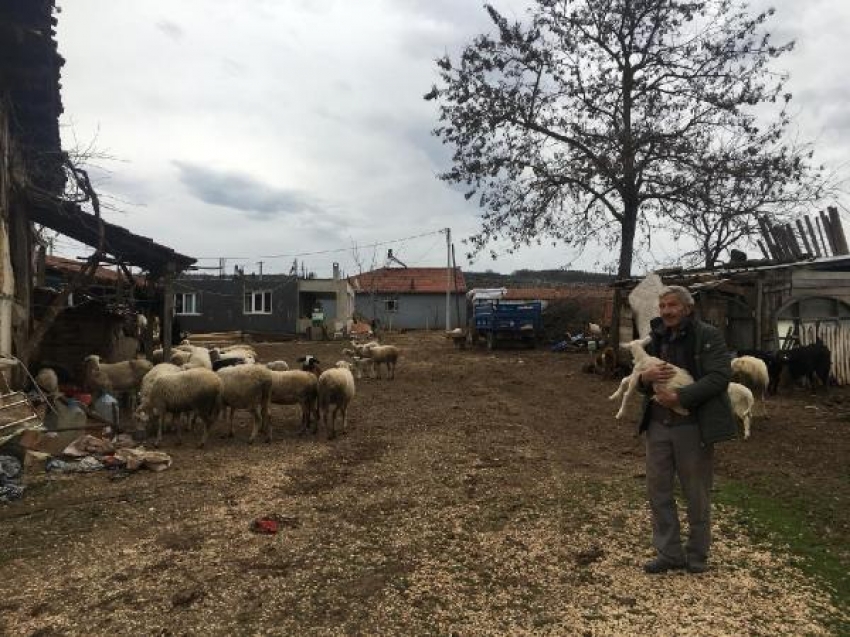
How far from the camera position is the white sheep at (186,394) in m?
8.53

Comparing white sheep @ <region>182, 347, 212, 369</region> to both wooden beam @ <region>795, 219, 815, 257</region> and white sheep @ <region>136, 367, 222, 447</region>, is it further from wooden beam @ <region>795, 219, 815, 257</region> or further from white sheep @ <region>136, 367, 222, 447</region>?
wooden beam @ <region>795, 219, 815, 257</region>

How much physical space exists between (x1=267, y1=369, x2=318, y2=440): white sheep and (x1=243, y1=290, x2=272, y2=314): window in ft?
94.1

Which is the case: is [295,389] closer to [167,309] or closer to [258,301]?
[167,309]

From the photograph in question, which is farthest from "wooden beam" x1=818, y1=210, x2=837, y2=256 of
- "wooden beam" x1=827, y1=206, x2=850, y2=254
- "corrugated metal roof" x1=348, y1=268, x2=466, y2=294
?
"corrugated metal roof" x1=348, y1=268, x2=466, y2=294

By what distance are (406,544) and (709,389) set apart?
2618 mm

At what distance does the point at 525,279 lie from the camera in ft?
211

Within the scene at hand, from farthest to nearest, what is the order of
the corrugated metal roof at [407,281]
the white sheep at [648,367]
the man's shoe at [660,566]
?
the corrugated metal roof at [407,281] → the man's shoe at [660,566] → the white sheep at [648,367]

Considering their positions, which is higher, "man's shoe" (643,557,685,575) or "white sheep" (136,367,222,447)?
"white sheep" (136,367,222,447)

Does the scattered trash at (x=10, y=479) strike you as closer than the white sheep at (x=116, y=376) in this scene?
Yes

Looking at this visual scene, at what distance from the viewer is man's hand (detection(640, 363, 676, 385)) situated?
4.28 metres

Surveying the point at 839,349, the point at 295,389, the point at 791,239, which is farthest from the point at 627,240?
the point at 295,389

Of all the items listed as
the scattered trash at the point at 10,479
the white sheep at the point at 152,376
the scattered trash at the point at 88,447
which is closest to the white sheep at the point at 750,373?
the white sheep at the point at 152,376

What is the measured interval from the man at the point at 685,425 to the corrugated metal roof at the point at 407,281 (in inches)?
1635

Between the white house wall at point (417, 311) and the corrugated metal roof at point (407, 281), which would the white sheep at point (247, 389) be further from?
the white house wall at point (417, 311)
